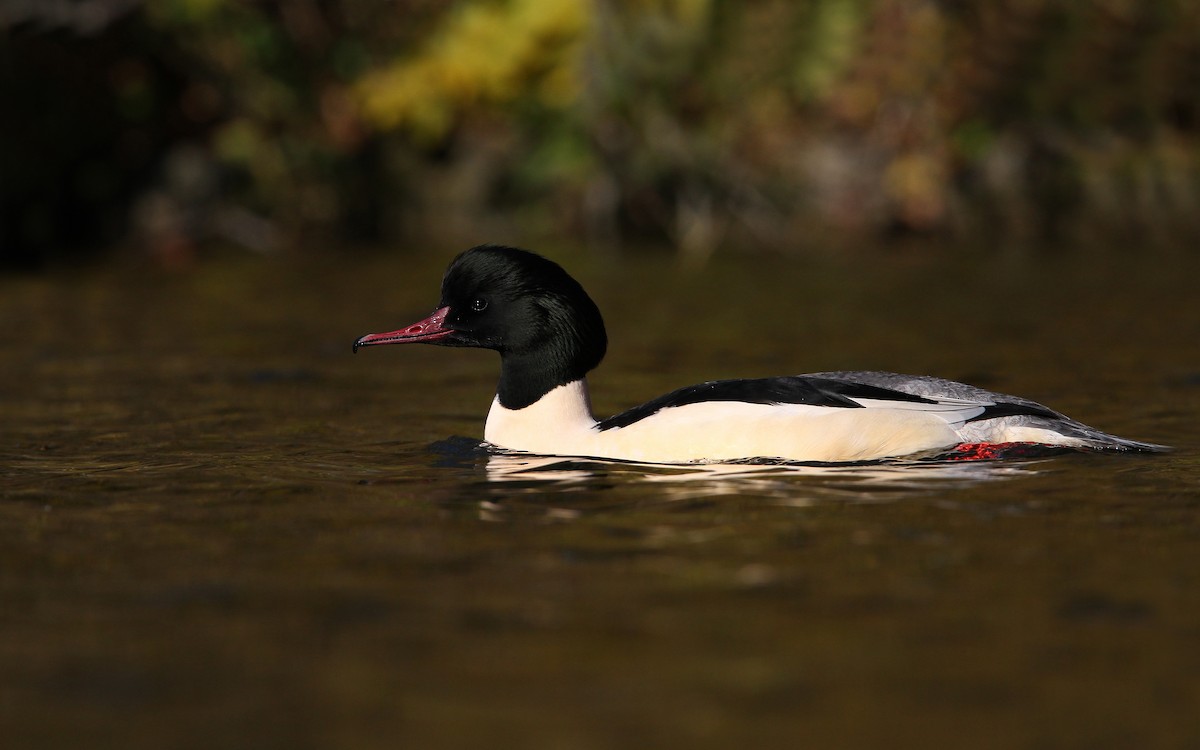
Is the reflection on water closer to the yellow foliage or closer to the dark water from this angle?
the dark water

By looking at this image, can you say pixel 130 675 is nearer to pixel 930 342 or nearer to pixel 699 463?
pixel 699 463

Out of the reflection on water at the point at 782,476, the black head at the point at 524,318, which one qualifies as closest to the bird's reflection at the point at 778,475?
the reflection on water at the point at 782,476

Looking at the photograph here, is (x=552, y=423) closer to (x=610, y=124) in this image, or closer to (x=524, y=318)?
(x=524, y=318)

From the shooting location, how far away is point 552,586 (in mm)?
4754

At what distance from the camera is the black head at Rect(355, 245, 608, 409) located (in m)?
7.17

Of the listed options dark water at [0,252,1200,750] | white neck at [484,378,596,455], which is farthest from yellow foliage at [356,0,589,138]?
white neck at [484,378,596,455]

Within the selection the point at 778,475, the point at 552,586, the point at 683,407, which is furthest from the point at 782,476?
the point at 552,586

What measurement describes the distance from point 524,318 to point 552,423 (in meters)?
0.48

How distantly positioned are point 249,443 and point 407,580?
10.1ft

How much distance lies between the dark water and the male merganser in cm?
18

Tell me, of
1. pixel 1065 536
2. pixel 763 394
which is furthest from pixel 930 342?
pixel 1065 536

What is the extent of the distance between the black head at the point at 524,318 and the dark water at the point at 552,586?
1.48 feet

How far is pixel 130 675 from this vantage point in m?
3.98

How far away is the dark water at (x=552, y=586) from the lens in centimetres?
367
